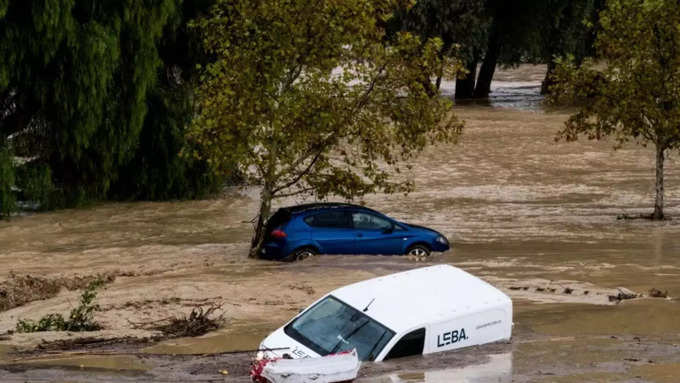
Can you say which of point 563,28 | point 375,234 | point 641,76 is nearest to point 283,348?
point 375,234

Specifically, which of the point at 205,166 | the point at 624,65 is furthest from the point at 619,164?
the point at 205,166

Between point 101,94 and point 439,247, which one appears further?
point 101,94

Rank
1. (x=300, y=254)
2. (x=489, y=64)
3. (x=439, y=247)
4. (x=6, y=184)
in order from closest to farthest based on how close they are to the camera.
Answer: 1. (x=300, y=254)
2. (x=439, y=247)
3. (x=6, y=184)
4. (x=489, y=64)

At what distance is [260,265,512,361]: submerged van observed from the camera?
13.6 m

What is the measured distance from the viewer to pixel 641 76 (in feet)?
98.0

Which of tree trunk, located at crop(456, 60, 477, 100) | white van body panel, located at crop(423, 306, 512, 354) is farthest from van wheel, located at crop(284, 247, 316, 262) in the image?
tree trunk, located at crop(456, 60, 477, 100)

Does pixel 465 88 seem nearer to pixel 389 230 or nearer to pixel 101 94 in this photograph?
pixel 101 94

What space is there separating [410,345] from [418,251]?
1103 cm

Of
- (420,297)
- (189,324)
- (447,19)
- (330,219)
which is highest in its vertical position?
(447,19)

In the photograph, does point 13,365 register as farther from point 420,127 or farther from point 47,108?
point 47,108

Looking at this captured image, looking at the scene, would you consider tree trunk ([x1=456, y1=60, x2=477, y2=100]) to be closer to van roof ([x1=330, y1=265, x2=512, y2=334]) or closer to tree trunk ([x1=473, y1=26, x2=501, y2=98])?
tree trunk ([x1=473, y1=26, x2=501, y2=98])

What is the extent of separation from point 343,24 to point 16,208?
36.2 feet

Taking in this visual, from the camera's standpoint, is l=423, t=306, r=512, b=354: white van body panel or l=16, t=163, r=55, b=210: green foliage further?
l=16, t=163, r=55, b=210: green foliage

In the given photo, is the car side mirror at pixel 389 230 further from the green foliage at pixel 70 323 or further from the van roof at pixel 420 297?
the van roof at pixel 420 297
